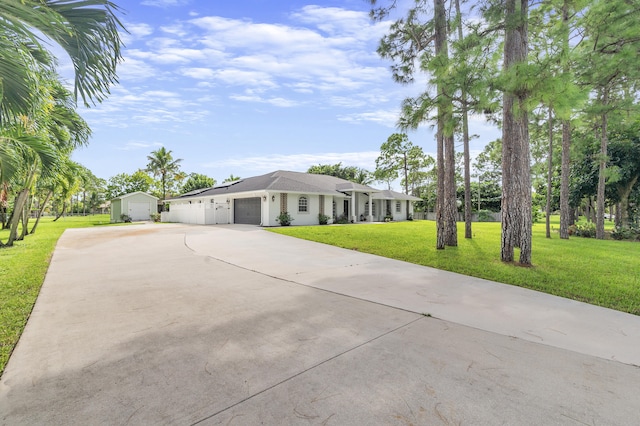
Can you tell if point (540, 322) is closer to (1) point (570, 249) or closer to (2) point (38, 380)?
(2) point (38, 380)

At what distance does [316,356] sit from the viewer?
2863 mm

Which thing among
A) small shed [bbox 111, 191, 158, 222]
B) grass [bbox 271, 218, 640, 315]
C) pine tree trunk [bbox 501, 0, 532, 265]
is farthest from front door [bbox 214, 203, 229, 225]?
pine tree trunk [bbox 501, 0, 532, 265]

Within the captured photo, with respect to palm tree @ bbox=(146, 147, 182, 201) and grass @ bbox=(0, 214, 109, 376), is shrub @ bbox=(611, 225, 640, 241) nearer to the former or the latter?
grass @ bbox=(0, 214, 109, 376)

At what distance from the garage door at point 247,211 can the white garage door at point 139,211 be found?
16.7m

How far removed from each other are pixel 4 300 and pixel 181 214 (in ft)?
74.6

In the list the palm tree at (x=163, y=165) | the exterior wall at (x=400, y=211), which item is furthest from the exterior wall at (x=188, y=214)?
the exterior wall at (x=400, y=211)

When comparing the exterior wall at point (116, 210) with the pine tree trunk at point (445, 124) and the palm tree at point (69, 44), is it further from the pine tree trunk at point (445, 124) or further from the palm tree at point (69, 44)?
the pine tree trunk at point (445, 124)

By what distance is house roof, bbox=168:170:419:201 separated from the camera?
20.2 metres

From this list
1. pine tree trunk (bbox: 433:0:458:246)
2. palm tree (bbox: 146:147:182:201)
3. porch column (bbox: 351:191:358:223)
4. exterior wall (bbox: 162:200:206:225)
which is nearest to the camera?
pine tree trunk (bbox: 433:0:458:246)

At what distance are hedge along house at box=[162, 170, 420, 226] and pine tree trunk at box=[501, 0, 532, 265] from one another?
1355 cm

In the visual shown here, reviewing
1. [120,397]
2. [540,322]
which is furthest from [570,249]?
[120,397]

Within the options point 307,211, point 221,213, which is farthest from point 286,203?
point 221,213

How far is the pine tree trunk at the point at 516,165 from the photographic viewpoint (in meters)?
7.45

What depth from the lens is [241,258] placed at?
8.26 metres
